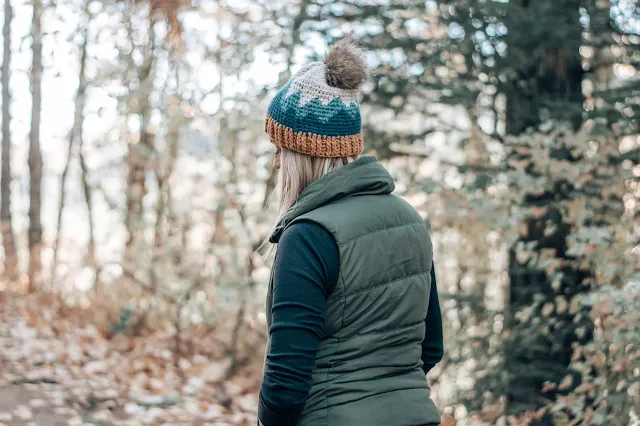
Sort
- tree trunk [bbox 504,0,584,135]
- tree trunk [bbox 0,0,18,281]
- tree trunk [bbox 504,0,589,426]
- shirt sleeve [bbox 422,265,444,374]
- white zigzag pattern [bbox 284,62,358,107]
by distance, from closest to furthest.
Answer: white zigzag pattern [bbox 284,62,358,107]
shirt sleeve [bbox 422,265,444,374]
tree trunk [bbox 504,0,584,135]
tree trunk [bbox 504,0,589,426]
tree trunk [bbox 0,0,18,281]

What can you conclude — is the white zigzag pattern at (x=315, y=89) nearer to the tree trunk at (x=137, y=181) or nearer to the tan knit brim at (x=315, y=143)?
the tan knit brim at (x=315, y=143)

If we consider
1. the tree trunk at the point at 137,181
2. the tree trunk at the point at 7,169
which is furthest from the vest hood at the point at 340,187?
the tree trunk at the point at 7,169

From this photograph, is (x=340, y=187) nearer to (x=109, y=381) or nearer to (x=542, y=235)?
(x=542, y=235)

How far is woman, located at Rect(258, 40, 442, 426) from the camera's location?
66.1 inches

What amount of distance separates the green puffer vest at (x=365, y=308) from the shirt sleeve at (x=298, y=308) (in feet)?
0.12

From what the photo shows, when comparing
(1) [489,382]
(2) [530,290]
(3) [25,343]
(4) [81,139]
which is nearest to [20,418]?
(3) [25,343]

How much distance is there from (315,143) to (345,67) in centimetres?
23

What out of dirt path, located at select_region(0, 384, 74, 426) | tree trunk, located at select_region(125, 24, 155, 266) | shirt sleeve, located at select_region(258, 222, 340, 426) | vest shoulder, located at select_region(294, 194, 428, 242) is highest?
vest shoulder, located at select_region(294, 194, 428, 242)

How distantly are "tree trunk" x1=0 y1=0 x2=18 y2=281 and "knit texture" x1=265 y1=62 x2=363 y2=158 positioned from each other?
8.57 metres

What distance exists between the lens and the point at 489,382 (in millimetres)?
4859

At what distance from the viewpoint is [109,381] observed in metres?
5.65

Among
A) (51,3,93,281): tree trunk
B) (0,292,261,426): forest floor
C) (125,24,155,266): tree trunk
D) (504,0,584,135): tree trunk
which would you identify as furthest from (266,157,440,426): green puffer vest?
(51,3,93,281): tree trunk

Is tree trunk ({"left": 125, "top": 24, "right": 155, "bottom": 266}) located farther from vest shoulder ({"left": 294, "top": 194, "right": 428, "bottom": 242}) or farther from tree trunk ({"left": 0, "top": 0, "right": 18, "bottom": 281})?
vest shoulder ({"left": 294, "top": 194, "right": 428, "bottom": 242})

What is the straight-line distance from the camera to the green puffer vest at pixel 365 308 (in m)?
1.73
